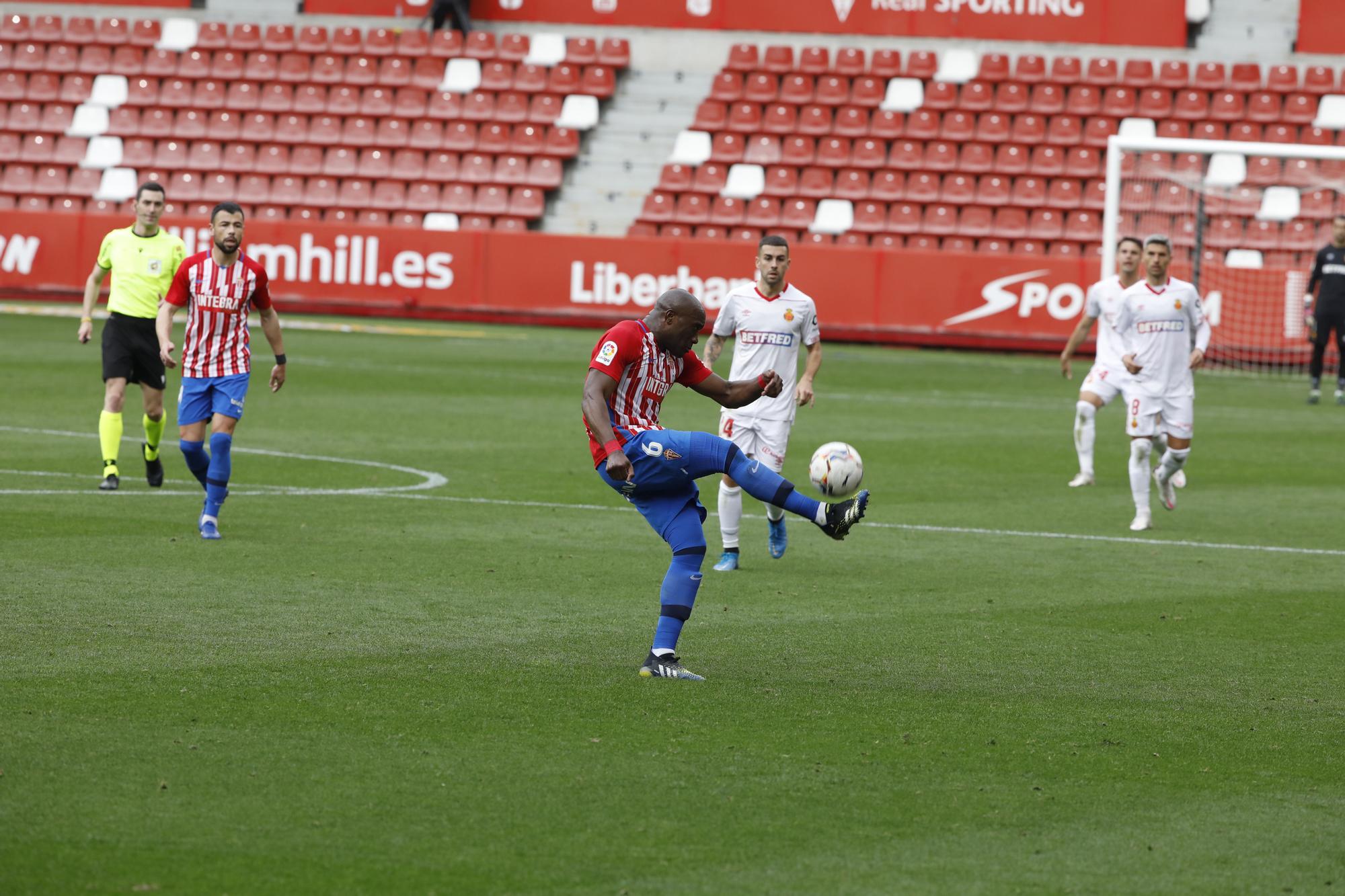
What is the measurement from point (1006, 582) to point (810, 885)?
5.55 m

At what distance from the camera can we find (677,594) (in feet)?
25.4

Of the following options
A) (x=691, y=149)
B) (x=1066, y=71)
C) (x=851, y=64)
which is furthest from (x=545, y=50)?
(x=1066, y=71)

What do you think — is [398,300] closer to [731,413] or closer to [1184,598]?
[731,413]

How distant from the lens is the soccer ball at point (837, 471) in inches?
365

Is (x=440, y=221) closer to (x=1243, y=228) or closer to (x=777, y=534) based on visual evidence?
(x=1243, y=228)

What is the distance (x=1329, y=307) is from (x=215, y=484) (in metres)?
16.0

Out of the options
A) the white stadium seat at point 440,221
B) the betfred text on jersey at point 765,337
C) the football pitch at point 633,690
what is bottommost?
the football pitch at point 633,690

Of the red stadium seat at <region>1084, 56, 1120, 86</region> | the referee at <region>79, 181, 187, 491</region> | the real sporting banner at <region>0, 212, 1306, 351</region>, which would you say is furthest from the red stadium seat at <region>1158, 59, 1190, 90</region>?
the referee at <region>79, 181, 187, 491</region>

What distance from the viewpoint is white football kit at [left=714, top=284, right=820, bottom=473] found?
11.4 meters

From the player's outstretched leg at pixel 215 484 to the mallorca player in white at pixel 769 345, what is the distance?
9.68 ft

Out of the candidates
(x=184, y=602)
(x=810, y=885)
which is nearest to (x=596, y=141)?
(x=184, y=602)

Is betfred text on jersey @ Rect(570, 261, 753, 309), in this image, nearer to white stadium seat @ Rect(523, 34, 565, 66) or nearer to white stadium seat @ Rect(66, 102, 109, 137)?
white stadium seat @ Rect(523, 34, 565, 66)

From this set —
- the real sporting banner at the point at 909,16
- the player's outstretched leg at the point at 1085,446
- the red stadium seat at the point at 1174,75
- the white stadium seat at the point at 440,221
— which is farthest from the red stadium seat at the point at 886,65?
the player's outstretched leg at the point at 1085,446

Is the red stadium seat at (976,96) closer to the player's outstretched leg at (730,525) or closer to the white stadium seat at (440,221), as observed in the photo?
the white stadium seat at (440,221)
